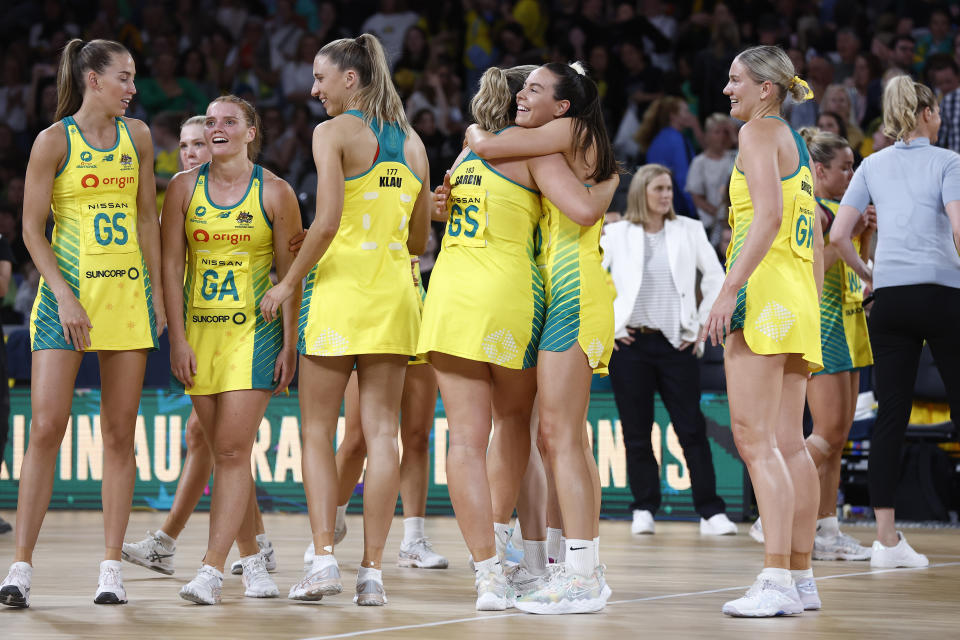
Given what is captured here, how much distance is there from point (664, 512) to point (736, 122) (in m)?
4.15

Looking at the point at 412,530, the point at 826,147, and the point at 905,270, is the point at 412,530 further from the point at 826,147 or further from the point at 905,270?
the point at 826,147

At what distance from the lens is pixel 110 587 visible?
4504 millimetres

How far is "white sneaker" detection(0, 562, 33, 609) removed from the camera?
436cm

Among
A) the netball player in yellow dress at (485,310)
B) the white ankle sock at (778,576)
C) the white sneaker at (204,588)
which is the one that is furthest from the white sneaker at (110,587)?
the white ankle sock at (778,576)

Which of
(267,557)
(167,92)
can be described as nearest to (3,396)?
(267,557)

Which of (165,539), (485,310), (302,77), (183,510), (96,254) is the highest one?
(302,77)

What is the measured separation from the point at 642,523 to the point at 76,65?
4.46m

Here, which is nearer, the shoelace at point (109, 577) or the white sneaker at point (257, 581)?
the shoelace at point (109, 577)

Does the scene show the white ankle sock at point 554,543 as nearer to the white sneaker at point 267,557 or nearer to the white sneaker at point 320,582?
the white sneaker at point 320,582

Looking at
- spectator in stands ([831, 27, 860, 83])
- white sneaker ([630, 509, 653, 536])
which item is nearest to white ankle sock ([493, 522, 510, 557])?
white sneaker ([630, 509, 653, 536])

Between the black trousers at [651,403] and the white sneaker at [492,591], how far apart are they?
Result: 11.8 feet

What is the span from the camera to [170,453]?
898 cm

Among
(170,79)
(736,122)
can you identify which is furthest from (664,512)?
(170,79)

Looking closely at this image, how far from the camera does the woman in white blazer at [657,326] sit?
7957mm
